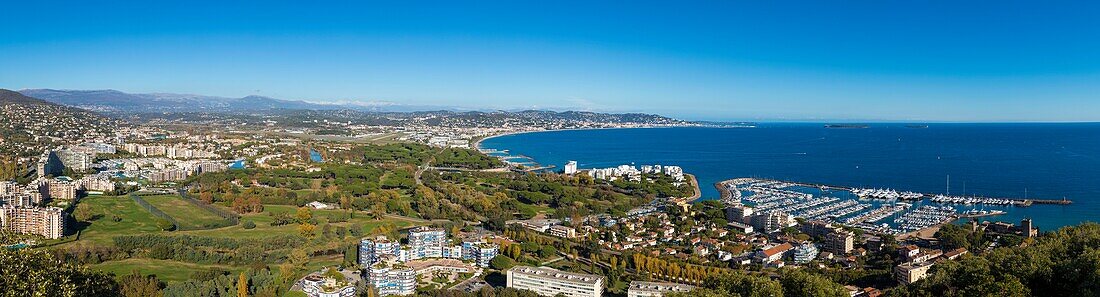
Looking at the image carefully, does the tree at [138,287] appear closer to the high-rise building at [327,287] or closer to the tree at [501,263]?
the high-rise building at [327,287]

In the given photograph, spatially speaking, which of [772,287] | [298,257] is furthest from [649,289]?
[298,257]

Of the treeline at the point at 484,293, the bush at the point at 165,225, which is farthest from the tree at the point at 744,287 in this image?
the bush at the point at 165,225

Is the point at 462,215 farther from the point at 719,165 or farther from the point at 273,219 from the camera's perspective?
the point at 719,165

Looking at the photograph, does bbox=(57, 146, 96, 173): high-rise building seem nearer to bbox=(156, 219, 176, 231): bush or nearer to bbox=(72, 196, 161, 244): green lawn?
bbox=(72, 196, 161, 244): green lawn

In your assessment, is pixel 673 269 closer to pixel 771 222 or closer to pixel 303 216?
pixel 771 222

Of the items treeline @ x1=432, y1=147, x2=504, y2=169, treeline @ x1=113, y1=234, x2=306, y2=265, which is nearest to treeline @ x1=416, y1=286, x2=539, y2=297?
treeline @ x1=113, y1=234, x2=306, y2=265

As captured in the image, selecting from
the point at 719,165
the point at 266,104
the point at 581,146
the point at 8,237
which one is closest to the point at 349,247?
the point at 8,237
